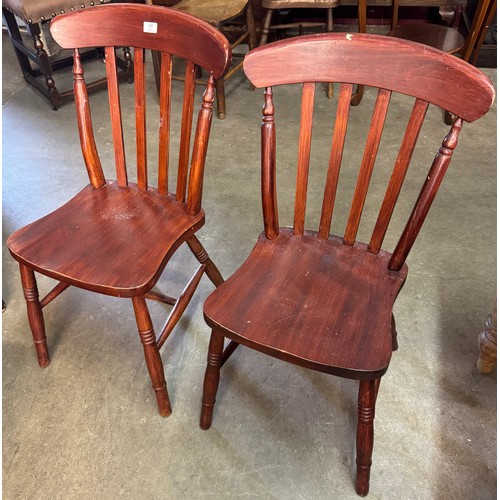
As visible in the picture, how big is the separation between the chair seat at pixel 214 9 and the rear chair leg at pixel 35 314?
1.63 meters

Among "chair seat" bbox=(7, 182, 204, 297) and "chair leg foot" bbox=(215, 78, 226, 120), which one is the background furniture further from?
"chair seat" bbox=(7, 182, 204, 297)

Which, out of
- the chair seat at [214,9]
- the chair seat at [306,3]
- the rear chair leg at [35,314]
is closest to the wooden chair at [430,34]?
the chair seat at [306,3]

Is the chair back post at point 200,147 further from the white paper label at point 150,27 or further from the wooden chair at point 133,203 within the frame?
the white paper label at point 150,27

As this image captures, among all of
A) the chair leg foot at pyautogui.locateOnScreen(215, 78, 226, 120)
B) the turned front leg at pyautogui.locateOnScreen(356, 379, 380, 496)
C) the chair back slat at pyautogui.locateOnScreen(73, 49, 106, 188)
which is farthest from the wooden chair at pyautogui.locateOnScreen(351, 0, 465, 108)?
the turned front leg at pyautogui.locateOnScreen(356, 379, 380, 496)

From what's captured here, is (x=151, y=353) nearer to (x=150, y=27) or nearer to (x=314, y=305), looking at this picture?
(x=314, y=305)

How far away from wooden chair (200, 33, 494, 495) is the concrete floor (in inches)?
8.2

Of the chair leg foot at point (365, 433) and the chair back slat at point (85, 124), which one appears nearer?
the chair leg foot at point (365, 433)

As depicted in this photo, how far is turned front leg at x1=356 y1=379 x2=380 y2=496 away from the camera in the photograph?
1.15 metres

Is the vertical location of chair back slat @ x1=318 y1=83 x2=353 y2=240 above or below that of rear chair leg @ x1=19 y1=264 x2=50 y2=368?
above

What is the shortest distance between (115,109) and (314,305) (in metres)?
0.79

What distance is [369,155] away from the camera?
120 cm

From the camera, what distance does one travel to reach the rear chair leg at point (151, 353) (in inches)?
51.3

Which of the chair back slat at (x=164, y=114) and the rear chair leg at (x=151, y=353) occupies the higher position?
the chair back slat at (x=164, y=114)

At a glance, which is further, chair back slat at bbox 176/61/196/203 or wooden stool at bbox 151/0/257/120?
wooden stool at bbox 151/0/257/120
